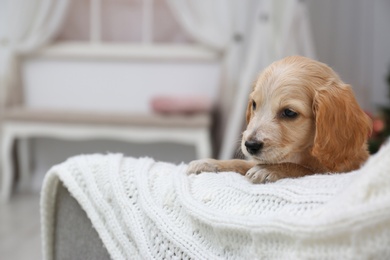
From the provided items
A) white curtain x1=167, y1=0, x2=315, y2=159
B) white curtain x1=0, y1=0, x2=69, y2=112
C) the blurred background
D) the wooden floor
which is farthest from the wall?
the wooden floor

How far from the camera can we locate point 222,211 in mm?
750

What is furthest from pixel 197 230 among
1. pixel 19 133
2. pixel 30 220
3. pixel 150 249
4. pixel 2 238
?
pixel 19 133

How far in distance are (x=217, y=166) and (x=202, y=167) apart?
0.09ft

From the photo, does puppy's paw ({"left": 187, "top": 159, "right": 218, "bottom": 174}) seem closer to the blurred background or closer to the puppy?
the puppy

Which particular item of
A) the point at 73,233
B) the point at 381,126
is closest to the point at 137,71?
the point at 381,126

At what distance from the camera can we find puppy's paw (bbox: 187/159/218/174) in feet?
3.03

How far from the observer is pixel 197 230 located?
0.79 m

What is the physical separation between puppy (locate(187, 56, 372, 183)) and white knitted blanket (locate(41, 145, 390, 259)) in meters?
0.07

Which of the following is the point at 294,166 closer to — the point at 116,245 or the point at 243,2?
the point at 116,245

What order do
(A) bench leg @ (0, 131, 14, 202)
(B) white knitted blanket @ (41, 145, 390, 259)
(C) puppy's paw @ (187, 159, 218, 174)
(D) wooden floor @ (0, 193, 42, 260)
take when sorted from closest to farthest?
(B) white knitted blanket @ (41, 145, 390, 259), (C) puppy's paw @ (187, 159, 218, 174), (D) wooden floor @ (0, 193, 42, 260), (A) bench leg @ (0, 131, 14, 202)

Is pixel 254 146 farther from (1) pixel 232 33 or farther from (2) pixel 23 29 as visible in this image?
(2) pixel 23 29

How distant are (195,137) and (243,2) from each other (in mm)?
933

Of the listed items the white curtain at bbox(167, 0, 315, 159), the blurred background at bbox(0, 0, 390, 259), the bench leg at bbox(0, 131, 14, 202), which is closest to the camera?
the white curtain at bbox(167, 0, 315, 159)

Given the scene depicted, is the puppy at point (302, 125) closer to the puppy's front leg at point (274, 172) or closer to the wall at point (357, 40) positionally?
the puppy's front leg at point (274, 172)
